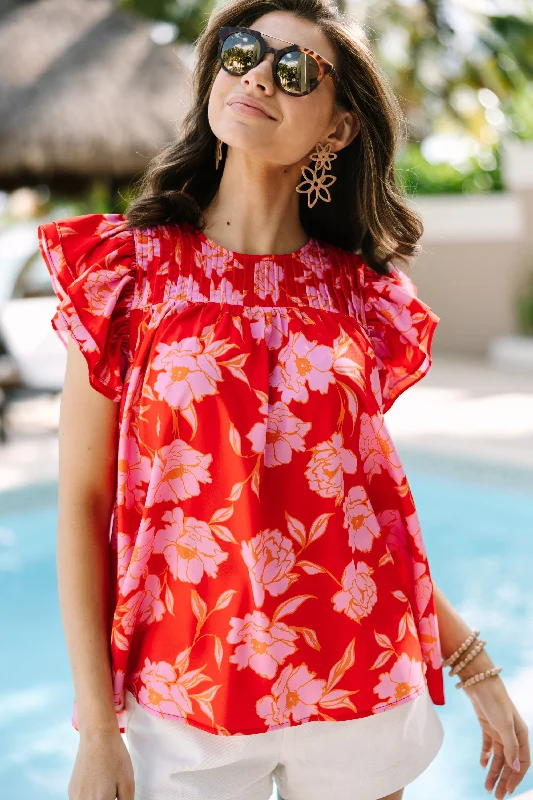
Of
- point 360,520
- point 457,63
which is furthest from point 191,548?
point 457,63

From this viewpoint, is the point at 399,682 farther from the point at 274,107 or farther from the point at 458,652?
the point at 274,107

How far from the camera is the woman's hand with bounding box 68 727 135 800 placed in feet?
3.99

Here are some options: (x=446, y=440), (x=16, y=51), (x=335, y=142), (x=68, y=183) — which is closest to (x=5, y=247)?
(x=68, y=183)

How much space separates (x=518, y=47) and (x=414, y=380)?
43.9ft

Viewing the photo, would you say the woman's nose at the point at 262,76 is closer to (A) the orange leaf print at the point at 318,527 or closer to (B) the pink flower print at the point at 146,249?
(B) the pink flower print at the point at 146,249

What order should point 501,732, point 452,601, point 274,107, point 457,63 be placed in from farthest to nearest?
point 457,63 < point 452,601 < point 501,732 < point 274,107

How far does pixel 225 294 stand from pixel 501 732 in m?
0.82

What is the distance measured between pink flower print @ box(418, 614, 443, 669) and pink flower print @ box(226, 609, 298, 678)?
27 cm

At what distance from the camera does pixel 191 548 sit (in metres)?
1.30

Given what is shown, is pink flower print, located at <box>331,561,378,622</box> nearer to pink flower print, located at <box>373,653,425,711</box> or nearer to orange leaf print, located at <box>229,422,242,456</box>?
pink flower print, located at <box>373,653,425,711</box>

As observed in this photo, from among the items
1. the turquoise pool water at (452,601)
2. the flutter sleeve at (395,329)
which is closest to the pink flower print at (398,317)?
the flutter sleeve at (395,329)

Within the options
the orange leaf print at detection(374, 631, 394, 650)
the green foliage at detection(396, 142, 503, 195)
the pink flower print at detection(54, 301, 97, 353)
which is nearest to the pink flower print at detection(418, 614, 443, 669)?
the orange leaf print at detection(374, 631, 394, 650)

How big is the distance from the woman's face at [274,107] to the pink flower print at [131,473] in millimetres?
464

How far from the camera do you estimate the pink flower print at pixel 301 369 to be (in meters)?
1.34
